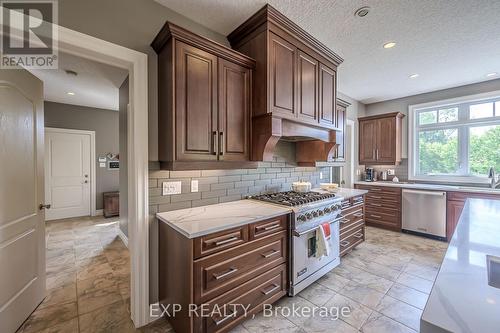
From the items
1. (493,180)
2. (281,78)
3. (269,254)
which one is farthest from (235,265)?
(493,180)

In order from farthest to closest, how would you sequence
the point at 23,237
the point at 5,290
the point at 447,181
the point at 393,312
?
the point at 447,181
the point at 393,312
the point at 23,237
the point at 5,290

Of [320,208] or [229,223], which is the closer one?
[229,223]

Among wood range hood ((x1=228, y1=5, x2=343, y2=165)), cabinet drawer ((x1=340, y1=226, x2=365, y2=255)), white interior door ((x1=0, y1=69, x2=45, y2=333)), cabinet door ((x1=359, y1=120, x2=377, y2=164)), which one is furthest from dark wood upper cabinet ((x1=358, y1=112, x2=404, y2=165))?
white interior door ((x1=0, y1=69, x2=45, y2=333))

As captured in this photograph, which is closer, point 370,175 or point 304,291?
point 304,291

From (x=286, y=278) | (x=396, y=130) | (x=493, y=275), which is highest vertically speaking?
(x=396, y=130)

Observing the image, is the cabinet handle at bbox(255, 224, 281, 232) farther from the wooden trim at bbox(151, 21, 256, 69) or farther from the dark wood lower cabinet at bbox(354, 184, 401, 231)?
the dark wood lower cabinet at bbox(354, 184, 401, 231)

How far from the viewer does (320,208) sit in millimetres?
2344

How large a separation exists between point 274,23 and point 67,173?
5.72 metres

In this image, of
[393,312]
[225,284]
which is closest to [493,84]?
[393,312]

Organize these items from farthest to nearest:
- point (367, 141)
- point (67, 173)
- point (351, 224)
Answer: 1. point (67, 173)
2. point (367, 141)
3. point (351, 224)

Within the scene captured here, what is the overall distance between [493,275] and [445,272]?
0.80 feet

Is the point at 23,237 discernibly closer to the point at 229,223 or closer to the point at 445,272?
the point at 229,223

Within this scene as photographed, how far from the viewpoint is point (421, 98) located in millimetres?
4410

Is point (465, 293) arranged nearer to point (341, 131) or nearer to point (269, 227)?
point (269, 227)
